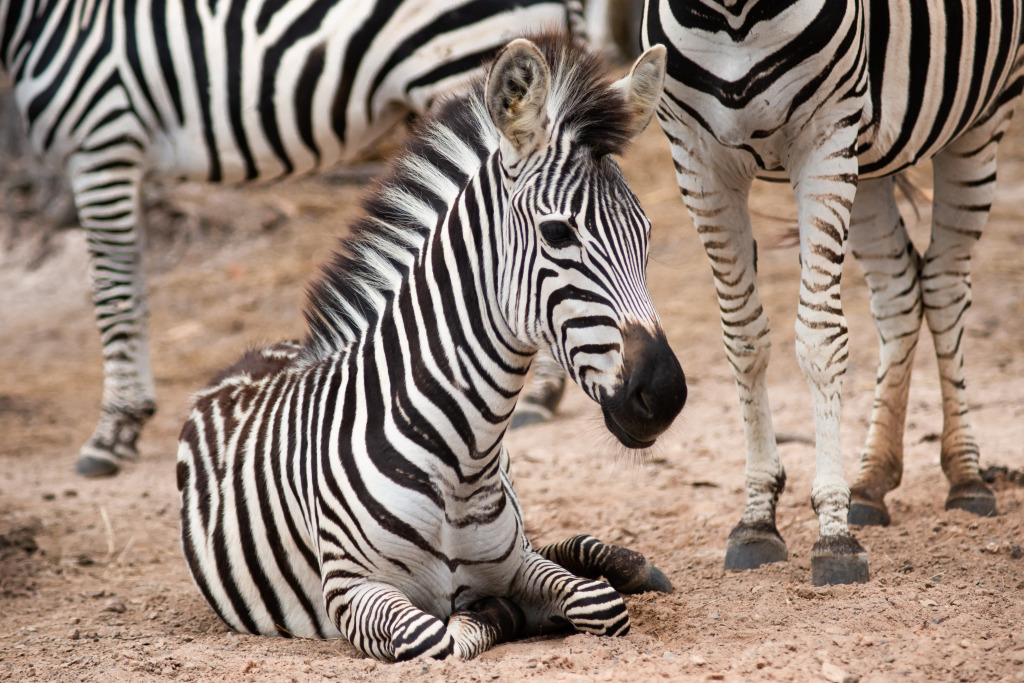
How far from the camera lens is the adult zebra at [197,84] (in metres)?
6.39

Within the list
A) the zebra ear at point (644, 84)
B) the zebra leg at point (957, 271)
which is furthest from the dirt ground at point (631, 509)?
the zebra ear at point (644, 84)

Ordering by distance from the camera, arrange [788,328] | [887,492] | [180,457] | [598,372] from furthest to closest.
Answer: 1. [788,328]
2. [887,492]
3. [180,457]
4. [598,372]

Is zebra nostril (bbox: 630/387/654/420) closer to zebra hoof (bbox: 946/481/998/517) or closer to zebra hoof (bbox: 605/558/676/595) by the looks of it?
zebra hoof (bbox: 605/558/676/595)

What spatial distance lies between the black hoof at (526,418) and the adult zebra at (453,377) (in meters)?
2.94

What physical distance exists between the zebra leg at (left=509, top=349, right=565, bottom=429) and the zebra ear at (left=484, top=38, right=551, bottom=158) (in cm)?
390

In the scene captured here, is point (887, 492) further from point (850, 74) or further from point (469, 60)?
point (469, 60)

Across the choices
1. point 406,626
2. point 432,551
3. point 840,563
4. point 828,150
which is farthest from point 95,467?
point 828,150

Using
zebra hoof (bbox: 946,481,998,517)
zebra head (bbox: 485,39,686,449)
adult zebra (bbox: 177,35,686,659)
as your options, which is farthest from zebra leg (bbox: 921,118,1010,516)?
→ zebra head (bbox: 485,39,686,449)

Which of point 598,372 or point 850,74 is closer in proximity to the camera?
point 598,372

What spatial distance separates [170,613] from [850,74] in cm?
337

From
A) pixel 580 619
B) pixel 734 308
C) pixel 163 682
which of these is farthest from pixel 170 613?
pixel 734 308

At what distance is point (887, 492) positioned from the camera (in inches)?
189

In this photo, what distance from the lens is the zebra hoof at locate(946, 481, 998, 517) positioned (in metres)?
4.49

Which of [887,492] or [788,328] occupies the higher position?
[788,328]
